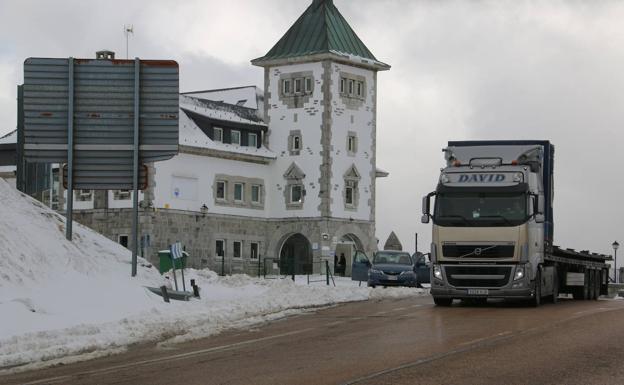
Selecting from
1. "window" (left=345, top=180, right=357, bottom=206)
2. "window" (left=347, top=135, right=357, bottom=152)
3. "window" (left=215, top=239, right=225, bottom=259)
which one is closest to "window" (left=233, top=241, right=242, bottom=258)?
"window" (left=215, top=239, right=225, bottom=259)

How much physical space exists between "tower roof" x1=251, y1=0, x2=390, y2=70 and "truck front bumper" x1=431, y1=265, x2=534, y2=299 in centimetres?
4693

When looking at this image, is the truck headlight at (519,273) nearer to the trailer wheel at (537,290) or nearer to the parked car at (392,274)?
the trailer wheel at (537,290)

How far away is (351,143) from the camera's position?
78.6 metres

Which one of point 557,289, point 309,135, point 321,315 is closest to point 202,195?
point 309,135

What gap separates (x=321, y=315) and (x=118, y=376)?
42.6 ft

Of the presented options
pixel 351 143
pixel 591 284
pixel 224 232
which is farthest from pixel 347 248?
pixel 591 284

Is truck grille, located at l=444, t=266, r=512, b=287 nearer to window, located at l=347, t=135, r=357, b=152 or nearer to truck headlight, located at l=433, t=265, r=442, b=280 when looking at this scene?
truck headlight, located at l=433, t=265, r=442, b=280

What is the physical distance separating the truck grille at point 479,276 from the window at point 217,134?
4690 cm

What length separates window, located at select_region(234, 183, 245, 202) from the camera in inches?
3036

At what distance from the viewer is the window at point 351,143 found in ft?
257

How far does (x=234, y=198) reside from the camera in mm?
76812

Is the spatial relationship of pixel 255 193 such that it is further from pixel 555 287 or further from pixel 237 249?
pixel 555 287

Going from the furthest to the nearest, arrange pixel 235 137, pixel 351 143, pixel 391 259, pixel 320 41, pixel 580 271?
Answer: pixel 351 143 < pixel 235 137 < pixel 320 41 < pixel 391 259 < pixel 580 271

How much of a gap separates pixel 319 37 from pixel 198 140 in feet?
33.4
